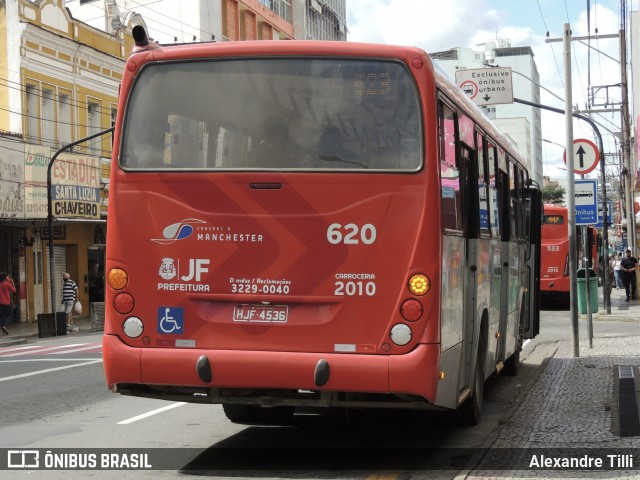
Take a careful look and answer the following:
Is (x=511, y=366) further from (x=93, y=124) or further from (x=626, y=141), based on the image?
(x=626, y=141)

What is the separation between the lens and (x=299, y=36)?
64.2 meters

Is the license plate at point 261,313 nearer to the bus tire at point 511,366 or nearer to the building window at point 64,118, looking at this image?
the bus tire at point 511,366

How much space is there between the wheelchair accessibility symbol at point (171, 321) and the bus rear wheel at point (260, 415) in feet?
7.85

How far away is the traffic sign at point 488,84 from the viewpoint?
27.3m

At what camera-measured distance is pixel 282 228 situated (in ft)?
25.5

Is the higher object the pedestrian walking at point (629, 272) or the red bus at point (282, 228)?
the red bus at point (282, 228)

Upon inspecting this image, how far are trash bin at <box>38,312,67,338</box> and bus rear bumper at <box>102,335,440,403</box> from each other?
72.7 ft

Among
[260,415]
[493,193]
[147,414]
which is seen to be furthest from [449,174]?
[147,414]

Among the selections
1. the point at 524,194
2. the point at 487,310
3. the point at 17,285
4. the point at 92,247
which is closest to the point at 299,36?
the point at 92,247

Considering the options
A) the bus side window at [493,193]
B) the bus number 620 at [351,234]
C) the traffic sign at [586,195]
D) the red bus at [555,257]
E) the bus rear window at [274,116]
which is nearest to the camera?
the bus number 620 at [351,234]

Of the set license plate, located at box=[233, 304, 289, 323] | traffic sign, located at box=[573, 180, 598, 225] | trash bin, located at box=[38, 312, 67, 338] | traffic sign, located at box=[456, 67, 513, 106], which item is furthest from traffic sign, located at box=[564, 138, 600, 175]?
trash bin, located at box=[38, 312, 67, 338]

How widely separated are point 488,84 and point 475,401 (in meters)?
18.7

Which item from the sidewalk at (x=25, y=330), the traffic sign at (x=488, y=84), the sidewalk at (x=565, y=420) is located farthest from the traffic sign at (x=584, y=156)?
the sidewalk at (x=25, y=330)

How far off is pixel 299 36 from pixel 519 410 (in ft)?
181
